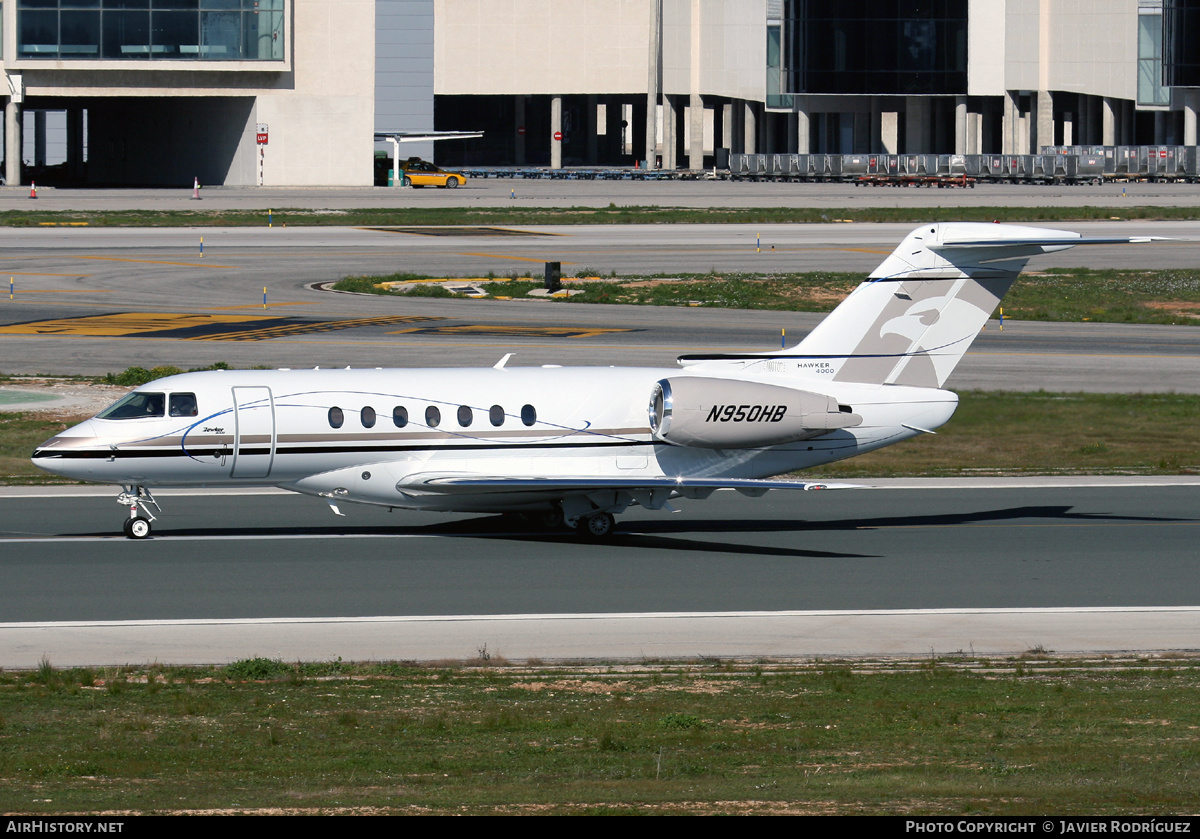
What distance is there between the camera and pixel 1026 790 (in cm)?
1235

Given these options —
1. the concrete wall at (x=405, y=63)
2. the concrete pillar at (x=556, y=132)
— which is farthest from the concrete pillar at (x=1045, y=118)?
the concrete wall at (x=405, y=63)

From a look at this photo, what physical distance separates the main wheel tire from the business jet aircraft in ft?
0.08

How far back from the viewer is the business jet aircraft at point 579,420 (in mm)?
24969

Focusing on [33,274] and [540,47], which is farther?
[540,47]

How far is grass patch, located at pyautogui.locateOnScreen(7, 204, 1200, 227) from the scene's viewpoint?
8288 cm

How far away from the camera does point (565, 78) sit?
467ft

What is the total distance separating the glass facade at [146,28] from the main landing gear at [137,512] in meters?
81.7

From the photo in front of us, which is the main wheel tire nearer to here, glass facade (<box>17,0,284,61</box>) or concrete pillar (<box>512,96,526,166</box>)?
glass facade (<box>17,0,284,61</box>)

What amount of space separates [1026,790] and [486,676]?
742 centimetres

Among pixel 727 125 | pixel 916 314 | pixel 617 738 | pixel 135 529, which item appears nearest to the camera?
pixel 617 738

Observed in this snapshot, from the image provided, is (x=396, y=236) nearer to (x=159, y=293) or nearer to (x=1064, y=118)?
(x=159, y=293)

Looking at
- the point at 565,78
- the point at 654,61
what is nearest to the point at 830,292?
the point at 654,61

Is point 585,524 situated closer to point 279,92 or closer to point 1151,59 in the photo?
point 279,92

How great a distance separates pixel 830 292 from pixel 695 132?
83.9 meters
